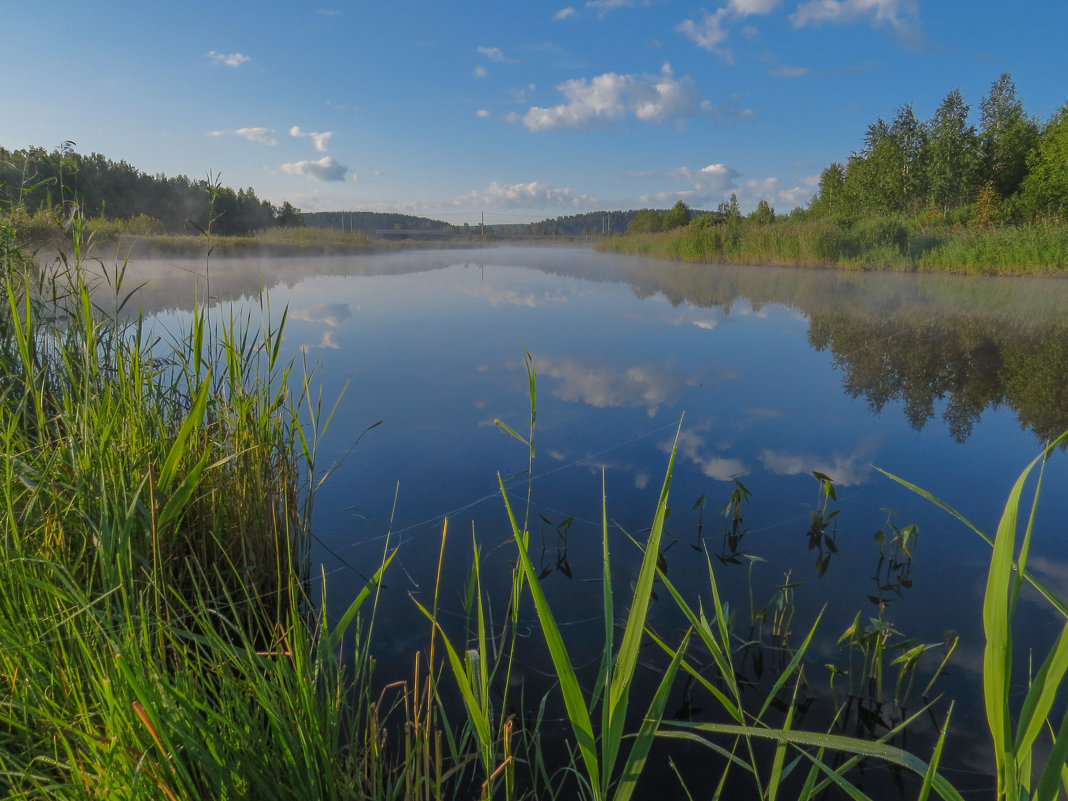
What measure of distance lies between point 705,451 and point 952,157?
20.7 metres

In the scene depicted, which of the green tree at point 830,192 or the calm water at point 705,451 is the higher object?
the green tree at point 830,192

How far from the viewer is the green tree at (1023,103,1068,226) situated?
16219mm

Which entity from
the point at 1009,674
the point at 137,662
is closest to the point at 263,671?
the point at 137,662

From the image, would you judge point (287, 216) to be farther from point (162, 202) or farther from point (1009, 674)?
point (1009, 674)

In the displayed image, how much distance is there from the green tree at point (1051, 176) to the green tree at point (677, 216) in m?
11.2

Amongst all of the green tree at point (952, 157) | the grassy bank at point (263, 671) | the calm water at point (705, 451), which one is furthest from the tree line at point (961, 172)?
the grassy bank at point (263, 671)

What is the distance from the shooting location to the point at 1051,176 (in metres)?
16.6

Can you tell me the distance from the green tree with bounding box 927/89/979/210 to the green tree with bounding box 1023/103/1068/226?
155cm

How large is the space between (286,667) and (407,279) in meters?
10.7

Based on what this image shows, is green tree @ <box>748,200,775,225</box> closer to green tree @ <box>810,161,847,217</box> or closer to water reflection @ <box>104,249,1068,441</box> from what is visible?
green tree @ <box>810,161,847,217</box>

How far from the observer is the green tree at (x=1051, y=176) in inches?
639

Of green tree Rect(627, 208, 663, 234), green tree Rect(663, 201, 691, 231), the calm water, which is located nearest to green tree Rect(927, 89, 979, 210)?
green tree Rect(663, 201, 691, 231)

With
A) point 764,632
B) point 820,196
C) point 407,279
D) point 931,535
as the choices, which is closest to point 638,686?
point 764,632

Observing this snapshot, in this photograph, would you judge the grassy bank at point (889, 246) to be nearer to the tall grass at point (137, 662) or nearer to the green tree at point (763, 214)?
the green tree at point (763, 214)
